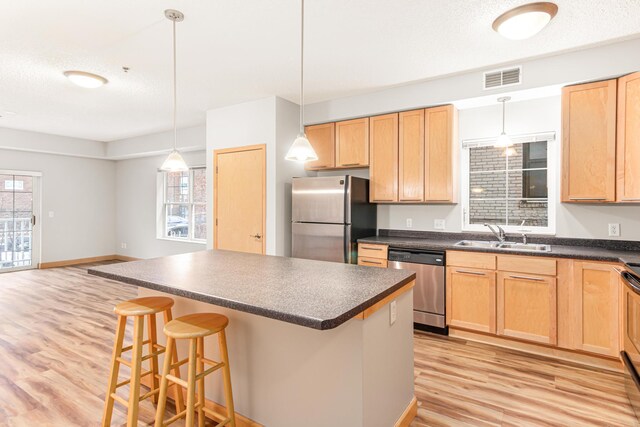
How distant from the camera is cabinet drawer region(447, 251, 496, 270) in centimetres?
319

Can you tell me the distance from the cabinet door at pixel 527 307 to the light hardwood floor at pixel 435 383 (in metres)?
0.20

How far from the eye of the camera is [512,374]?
2.70 meters

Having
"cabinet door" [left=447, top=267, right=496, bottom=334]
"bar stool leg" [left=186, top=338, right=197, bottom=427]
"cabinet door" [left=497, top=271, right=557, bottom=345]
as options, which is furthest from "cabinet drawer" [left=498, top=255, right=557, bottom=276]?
"bar stool leg" [left=186, top=338, right=197, bottom=427]

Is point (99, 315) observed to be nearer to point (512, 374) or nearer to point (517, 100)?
point (512, 374)

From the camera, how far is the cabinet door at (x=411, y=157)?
150 inches

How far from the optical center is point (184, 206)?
22.4ft

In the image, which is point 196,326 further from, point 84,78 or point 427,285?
point 84,78

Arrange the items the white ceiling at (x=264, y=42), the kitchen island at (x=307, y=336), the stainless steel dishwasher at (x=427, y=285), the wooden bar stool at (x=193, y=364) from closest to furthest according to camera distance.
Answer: the kitchen island at (x=307, y=336) → the wooden bar stool at (x=193, y=364) → the white ceiling at (x=264, y=42) → the stainless steel dishwasher at (x=427, y=285)

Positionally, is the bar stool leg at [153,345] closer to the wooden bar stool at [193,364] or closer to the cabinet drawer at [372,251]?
the wooden bar stool at [193,364]

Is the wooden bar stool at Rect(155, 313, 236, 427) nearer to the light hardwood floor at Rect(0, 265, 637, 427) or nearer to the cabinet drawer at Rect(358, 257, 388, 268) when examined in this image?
the light hardwood floor at Rect(0, 265, 637, 427)

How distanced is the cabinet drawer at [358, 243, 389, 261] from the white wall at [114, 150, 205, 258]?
4.03 meters

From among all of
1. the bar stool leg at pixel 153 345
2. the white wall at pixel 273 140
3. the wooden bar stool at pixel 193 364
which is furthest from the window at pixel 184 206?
the wooden bar stool at pixel 193 364

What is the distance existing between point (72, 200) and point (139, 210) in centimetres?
137

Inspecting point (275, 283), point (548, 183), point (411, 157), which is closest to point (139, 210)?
point (411, 157)
